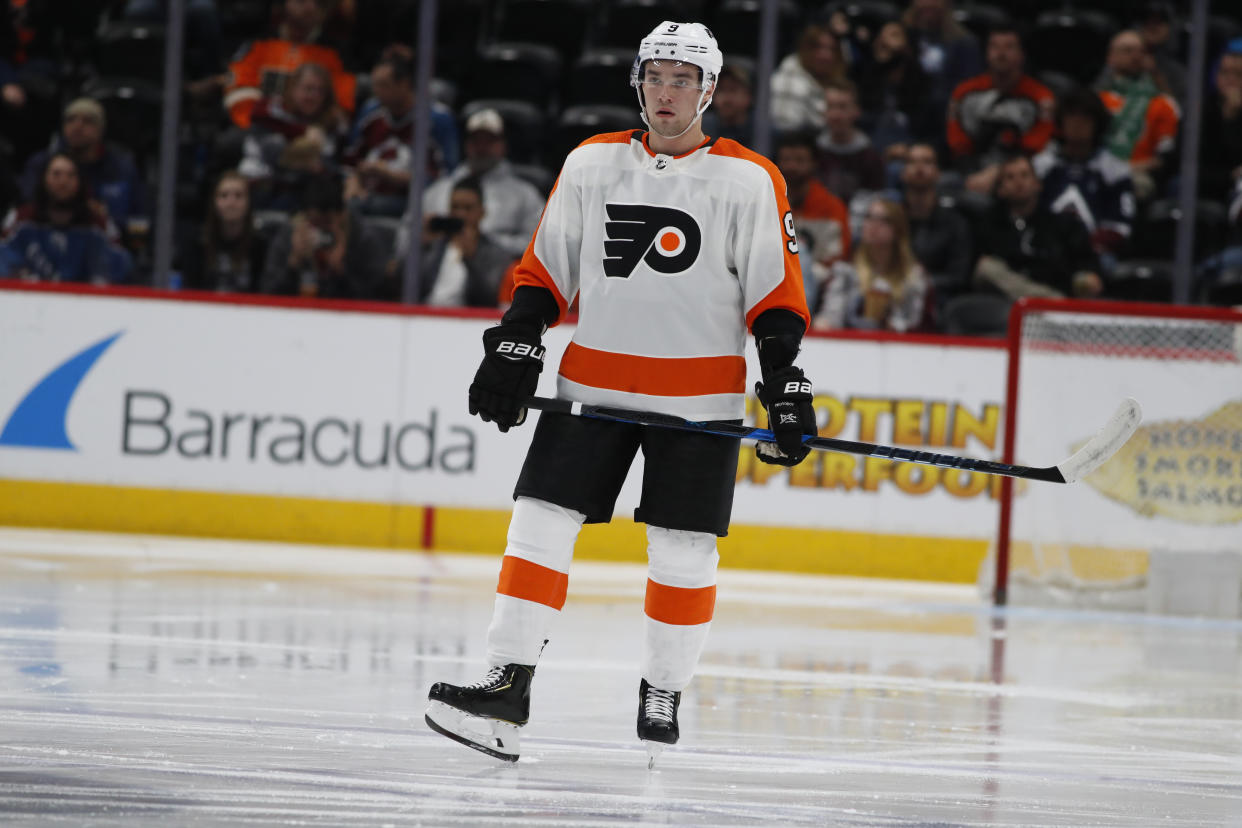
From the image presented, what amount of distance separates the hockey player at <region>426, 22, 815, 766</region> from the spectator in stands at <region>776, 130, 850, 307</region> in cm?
415

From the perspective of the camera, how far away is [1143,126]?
320 inches

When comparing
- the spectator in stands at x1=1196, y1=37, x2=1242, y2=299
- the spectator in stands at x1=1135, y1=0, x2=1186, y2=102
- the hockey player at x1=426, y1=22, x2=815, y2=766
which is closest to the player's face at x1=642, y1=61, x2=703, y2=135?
the hockey player at x1=426, y1=22, x2=815, y2=766

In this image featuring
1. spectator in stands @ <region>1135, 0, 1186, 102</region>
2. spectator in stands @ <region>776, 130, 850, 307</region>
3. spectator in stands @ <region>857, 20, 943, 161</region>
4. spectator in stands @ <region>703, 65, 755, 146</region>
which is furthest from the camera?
spectator in stands @ <region>857, 20, 943, 161</region>

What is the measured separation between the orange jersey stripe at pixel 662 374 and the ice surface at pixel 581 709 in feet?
2.34

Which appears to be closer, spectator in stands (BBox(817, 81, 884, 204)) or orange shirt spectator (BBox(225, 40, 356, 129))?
spectator in stands (BBox(817, 81, 884, 204))

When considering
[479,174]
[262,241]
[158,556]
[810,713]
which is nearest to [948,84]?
[479,174]

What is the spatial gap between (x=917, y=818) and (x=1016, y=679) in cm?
197

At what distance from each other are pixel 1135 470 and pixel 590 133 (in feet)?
11.5

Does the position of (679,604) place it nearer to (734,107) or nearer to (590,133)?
(734,107)

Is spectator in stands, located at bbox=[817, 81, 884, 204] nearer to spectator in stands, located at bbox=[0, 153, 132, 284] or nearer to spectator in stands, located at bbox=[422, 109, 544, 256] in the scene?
spectator in stands, located at bbox=[422, 109, 544, 256]

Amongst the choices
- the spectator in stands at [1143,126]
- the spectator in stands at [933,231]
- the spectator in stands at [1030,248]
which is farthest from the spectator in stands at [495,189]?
the spectator in stands at [1143,126]

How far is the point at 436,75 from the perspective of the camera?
9344mm

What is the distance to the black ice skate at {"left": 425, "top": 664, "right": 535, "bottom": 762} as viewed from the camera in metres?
3.16

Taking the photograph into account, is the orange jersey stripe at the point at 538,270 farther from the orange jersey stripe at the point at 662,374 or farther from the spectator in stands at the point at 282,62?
the spectator in stands at the point at 282,62
